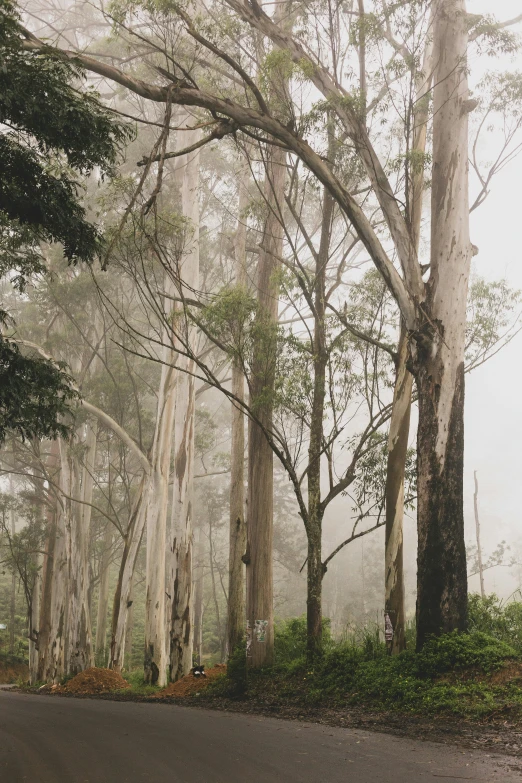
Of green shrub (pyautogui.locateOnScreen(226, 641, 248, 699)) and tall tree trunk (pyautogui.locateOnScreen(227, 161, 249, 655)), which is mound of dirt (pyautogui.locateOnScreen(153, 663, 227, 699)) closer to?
tall tree trunk (pyautogui.locateOnScreen(227, 161, 249, 655))

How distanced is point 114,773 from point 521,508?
90.0 meters

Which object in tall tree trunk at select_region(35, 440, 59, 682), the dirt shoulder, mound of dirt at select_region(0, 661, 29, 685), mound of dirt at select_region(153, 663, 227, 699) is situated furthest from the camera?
mound of dirt at select_region(0, 661, 29, 685)

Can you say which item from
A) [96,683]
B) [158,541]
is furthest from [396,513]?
[96,683]

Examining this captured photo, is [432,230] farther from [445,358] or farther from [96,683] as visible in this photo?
[96,683]

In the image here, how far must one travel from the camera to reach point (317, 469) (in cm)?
1172

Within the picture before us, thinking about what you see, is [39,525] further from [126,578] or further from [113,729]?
[113,729]

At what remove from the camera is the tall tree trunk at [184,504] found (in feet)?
50.2

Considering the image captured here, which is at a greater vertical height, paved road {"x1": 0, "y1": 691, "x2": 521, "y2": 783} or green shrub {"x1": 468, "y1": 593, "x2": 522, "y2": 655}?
green shrub {"x1": 468, "y1": 593, "x2": 522, "y2": 655}

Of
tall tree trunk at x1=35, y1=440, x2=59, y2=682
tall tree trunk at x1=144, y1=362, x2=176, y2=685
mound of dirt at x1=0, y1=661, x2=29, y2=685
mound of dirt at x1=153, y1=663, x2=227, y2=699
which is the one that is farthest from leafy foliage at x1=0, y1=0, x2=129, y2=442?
mound of dirt at x1=0, y1=661, x2=29, y2=685

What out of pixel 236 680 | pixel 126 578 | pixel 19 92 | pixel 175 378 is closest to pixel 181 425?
pixel 175 378

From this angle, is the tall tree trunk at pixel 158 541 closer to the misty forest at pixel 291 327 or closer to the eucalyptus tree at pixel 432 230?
the misty forest at pixel 291 327

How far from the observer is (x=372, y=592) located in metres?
44.9

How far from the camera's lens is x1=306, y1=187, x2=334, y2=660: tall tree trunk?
36.8 ft

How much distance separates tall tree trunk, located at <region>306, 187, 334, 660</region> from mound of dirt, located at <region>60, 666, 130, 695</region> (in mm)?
6855
